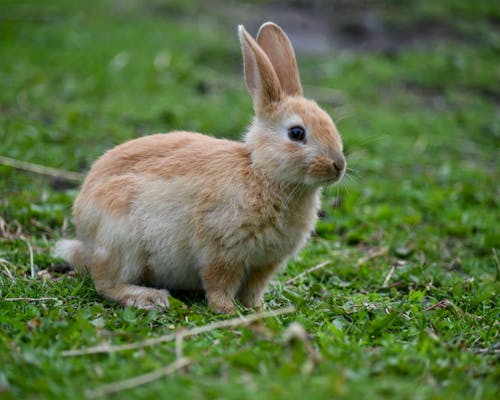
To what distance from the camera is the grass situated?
297 centimetres

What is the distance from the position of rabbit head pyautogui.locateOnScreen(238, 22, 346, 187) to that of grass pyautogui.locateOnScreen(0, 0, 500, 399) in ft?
2.73

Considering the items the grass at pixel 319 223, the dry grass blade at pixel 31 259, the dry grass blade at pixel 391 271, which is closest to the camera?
the grass at pixel 319 223

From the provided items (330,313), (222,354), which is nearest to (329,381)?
(222,354)

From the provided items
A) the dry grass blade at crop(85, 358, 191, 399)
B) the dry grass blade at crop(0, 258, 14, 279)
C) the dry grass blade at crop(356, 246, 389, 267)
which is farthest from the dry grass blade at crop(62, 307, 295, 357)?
the dry grass blade at crop(356, 246, 389, 267)

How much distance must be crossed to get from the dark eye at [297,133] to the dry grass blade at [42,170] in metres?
2.72

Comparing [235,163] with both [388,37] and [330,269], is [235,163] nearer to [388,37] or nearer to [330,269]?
[330,269]

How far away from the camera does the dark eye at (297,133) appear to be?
3.99 metres

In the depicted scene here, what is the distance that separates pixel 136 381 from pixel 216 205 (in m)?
1.38

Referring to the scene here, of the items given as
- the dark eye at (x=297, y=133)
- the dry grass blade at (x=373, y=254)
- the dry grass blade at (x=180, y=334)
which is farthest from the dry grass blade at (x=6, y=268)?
the dry grass blade at (x=373, y=254)

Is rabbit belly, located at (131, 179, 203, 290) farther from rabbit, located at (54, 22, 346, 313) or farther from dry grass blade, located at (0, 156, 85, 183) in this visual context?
dry grass blade, located at (0, 156, 85, 183)

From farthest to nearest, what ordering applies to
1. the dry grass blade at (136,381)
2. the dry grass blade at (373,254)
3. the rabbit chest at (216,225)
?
the dry grass blade at (373,254) < the rabbit chest at (216,225) < the dry grass blade at (136,381)

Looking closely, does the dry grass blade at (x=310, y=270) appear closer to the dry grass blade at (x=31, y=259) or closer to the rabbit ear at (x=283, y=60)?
the rabbit ear at (x=283, y=60)

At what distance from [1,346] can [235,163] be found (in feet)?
5.63

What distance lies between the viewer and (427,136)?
8375 mm
